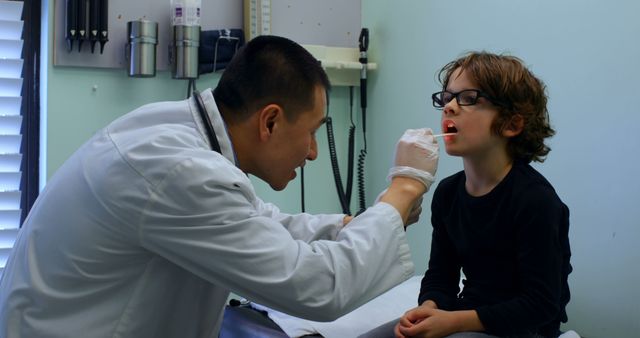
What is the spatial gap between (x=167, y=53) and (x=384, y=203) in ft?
5.24

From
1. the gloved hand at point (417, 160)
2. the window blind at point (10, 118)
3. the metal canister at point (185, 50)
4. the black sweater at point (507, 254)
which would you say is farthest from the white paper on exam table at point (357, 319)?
the window blind at point (10, 118)

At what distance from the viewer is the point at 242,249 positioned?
117cm

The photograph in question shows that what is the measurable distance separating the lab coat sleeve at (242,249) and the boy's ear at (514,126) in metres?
0.53

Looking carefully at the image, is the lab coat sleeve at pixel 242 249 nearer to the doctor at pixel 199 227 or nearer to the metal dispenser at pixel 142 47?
the doctor at pixel 199 227

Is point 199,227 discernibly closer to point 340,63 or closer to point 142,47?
point 142,47

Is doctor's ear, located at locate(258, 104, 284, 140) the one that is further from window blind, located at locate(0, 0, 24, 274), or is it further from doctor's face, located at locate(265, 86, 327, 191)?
window blind, located at locate(0, 0, 24, 274)

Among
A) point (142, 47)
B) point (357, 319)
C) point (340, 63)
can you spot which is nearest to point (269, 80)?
point (357, 319)

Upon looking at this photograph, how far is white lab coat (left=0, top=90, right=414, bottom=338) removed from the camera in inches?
46.3

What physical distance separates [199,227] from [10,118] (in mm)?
1728

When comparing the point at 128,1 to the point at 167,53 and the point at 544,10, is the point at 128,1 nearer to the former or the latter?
the point at 167,53

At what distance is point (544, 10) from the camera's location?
218cm

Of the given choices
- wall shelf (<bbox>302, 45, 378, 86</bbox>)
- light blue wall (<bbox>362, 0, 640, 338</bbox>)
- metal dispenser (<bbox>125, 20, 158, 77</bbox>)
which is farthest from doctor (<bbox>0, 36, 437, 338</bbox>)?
wall shelf (<bbox>302, 45, 378, 86</bbox>)

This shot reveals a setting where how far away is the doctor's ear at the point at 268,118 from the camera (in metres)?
1.35

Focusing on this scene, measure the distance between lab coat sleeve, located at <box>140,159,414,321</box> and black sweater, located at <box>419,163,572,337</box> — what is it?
1.33ft
